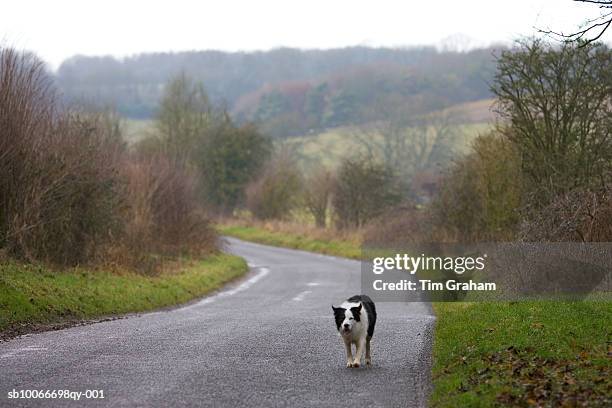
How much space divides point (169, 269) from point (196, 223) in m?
8.89

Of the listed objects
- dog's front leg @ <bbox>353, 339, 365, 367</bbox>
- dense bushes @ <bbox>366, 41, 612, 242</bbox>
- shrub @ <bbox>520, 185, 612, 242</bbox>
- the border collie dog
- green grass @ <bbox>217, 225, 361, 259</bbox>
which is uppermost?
dense bushes @ <bbox>366, 41, 612, 242</bbox>

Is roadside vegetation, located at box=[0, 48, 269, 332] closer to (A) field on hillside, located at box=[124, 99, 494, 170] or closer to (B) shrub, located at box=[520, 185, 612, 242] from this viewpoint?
(B) shrub, located at box=[520, 185, 612, 242]

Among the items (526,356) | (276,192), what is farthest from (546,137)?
(276,192)

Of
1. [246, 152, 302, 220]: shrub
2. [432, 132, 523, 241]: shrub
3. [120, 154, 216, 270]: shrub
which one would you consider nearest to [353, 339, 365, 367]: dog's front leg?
[432, 132, 523, 241]: shrub

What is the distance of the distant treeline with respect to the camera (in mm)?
109562

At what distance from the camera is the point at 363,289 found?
30.1 m

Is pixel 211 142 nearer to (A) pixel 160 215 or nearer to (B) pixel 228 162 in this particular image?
(B) pixel 228 162

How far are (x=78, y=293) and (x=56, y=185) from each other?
156 inches

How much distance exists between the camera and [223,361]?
12.0 metres

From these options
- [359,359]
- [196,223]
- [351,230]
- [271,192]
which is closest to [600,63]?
[359,359]

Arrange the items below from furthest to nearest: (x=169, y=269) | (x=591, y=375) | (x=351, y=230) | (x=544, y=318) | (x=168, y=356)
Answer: (x=351, y=230), (x=169, y=269), (x=544, y=318), (x=168, y=356), (x=591, y=375)

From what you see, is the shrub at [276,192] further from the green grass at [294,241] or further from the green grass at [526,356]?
the green grass at [526,356]

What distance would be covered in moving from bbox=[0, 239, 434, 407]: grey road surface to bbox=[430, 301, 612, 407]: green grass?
1.48ft

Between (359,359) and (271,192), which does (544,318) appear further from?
(271,192)
